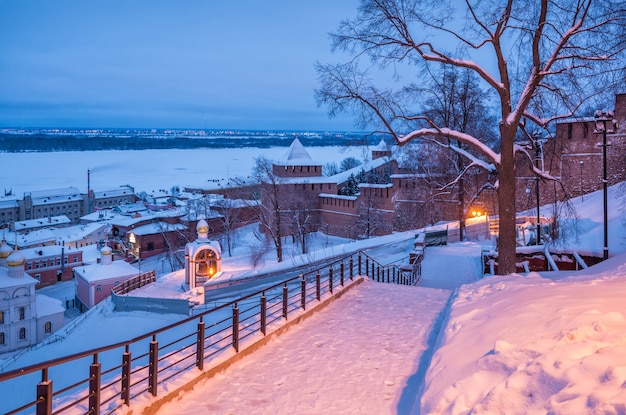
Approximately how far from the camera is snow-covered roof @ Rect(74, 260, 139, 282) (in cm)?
3803

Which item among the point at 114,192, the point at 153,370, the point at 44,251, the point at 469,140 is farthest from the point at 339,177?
the point at 153,370

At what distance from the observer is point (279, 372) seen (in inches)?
235

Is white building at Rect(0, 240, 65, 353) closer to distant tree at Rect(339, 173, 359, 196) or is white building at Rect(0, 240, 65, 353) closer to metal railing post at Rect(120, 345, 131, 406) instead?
distant tree at Rect(339, 173, 359, 196)

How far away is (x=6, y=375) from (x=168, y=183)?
115 m

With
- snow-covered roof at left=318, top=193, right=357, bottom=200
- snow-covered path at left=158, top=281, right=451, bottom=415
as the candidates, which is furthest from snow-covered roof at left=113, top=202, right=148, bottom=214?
snow-covered path at left=158, top=281, right=451, bottom=415

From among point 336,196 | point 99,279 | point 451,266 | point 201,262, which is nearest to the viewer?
point 451,266

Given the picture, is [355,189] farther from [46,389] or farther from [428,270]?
[46,389]

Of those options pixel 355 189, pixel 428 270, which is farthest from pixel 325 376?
pixel 355 189

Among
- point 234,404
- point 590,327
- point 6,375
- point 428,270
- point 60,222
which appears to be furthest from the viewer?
point 60,222

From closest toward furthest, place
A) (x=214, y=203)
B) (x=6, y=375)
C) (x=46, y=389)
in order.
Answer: (x=6, y=375), (x=46, y=389), (x=214, y=203)

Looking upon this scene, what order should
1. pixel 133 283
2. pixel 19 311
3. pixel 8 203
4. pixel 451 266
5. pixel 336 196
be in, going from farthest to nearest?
pixel 8 203 → pixel 336 196 → pixel 19 311 → pixel 133 283 → pixel 451 266

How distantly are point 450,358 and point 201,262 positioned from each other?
18750mm

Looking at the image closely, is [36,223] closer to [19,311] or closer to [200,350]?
[19,311]

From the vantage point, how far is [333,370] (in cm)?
602
